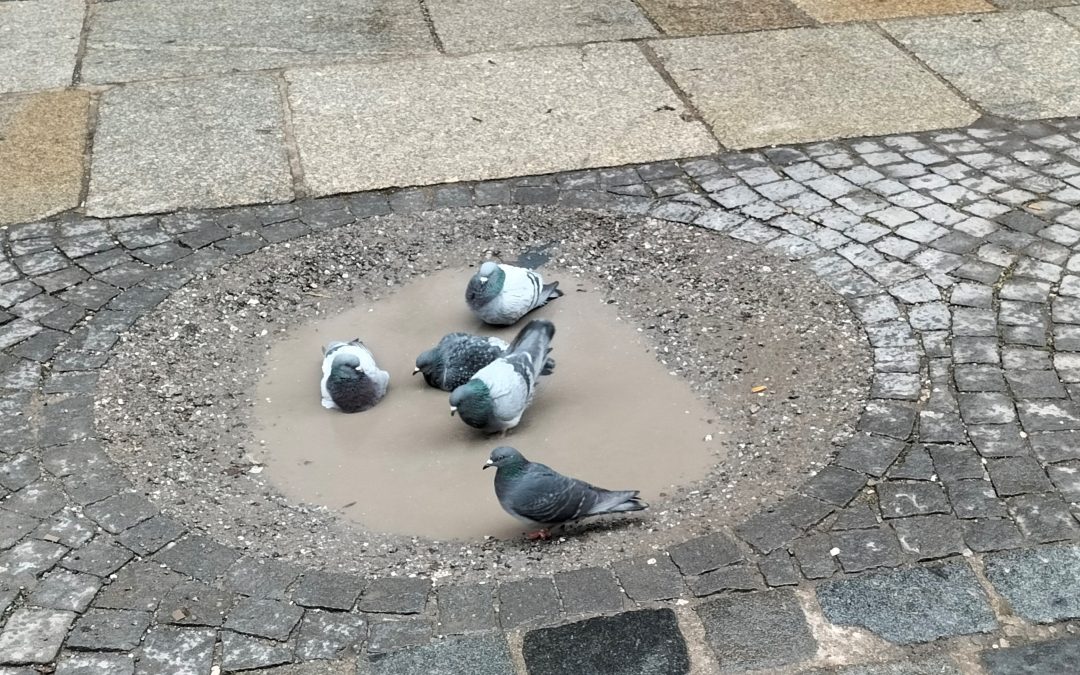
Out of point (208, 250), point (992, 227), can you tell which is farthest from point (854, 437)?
point (208, 250)

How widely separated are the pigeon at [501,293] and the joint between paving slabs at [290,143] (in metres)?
1.67

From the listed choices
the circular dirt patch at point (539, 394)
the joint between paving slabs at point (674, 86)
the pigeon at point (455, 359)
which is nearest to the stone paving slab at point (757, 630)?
the circular dirt patch at point (539, 394)

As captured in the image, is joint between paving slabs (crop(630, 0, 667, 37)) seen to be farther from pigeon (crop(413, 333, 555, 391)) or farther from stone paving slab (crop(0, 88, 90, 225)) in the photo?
pigeon (crop(413, 333, 555, 391))

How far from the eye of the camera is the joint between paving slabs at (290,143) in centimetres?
675

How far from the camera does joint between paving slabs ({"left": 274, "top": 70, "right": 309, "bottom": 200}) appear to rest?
6.75 meters

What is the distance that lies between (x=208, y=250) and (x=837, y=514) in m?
3.66

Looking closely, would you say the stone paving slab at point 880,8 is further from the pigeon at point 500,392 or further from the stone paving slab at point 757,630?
the stone paving slab at point 757,630

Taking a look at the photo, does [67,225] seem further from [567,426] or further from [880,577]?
[880,577]

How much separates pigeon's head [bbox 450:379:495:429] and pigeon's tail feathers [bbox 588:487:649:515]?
705 millimetres

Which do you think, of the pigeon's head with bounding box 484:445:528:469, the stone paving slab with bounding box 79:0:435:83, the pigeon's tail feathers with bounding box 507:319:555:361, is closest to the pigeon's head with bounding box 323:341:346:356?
the pigeon's tail feathers with bounding box 507:319:555:361

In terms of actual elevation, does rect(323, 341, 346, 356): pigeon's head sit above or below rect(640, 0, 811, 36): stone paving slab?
above

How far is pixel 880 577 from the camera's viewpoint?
4066mm

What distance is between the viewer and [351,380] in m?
5.00

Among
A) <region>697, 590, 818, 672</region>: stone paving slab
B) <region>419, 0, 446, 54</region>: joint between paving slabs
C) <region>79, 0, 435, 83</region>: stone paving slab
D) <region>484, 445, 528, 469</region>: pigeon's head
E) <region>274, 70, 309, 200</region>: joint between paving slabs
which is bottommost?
<region>419, 0, 446, 54</region>: joint between paving slabs
